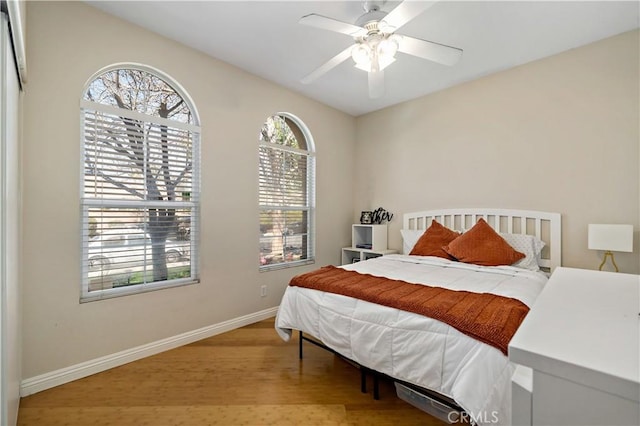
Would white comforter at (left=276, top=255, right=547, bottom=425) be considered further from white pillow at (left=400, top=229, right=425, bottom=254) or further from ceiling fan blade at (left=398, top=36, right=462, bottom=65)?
ceiling fan blade at (left=398, top=36, right=462, bottom=65)

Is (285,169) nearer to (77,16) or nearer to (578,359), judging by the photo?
(77,16)

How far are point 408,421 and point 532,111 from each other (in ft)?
9.70

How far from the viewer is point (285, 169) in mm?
3662

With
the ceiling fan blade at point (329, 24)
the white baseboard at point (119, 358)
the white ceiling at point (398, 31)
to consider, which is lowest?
the white baseboard at point (119, 358)

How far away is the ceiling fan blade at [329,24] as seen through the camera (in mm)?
1815

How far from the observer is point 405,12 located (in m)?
1.70

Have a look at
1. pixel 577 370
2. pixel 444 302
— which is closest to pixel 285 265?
pixel 444 302

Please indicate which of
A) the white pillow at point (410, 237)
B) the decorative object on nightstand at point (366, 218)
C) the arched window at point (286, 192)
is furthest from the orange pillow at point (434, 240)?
the arched window at point (286, 192)

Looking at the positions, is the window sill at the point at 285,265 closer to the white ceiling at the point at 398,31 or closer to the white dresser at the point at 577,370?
the white ceiling at the point at 398,31

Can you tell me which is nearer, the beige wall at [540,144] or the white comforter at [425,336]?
the white comforter at [425,336]

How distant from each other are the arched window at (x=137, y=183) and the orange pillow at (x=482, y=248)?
2.55 metres

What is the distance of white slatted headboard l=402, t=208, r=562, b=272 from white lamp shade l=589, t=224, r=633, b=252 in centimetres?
39

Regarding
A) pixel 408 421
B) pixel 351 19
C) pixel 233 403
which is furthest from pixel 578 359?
pixel 351 19

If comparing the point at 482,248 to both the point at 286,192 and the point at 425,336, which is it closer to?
the point at 425,336
